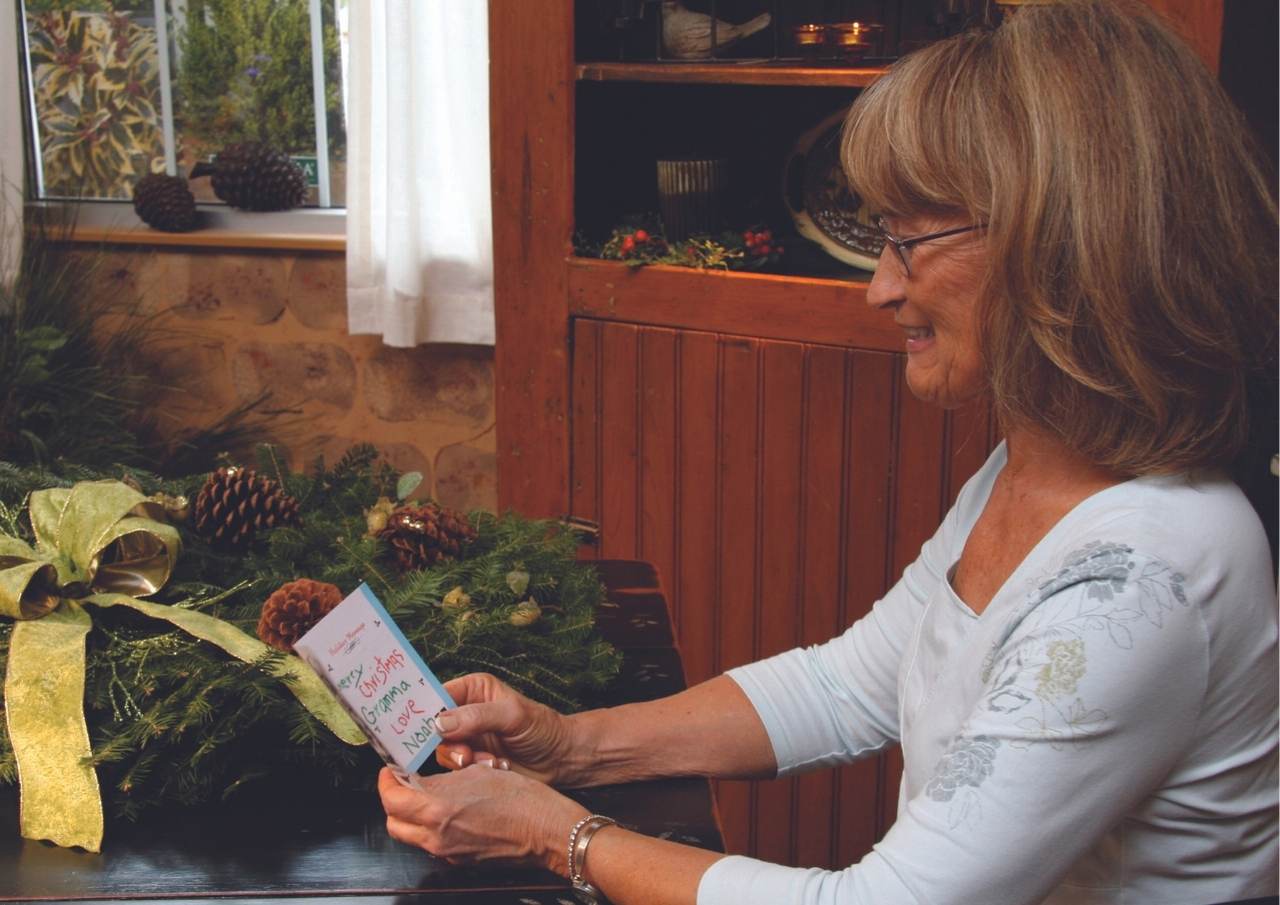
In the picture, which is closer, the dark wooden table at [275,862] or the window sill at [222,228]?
the dark wooden table at [275,862]

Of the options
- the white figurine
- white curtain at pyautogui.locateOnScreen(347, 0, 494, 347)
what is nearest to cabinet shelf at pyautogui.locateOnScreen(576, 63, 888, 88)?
the white figurine

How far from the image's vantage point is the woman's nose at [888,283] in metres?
1.18

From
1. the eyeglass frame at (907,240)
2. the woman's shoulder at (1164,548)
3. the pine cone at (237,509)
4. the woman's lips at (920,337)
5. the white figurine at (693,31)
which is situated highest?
the white figurine at (693,31)

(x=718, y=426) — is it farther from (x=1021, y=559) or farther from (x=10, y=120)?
(x=10, y=120)

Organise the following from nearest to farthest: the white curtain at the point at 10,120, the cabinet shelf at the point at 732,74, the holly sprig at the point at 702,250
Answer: the cabinet shelf at the point at 732,74, the holly sprig at the point at 702,250, the white curtain at the point at 10,120

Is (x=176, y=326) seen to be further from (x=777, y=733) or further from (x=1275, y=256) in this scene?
(x=1275, y=256)

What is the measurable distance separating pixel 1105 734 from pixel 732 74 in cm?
144

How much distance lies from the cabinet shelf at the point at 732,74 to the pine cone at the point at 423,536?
1026 millimetres

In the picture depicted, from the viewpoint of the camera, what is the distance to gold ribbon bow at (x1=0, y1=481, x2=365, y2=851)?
103 cm

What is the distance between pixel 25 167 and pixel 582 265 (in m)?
1.74

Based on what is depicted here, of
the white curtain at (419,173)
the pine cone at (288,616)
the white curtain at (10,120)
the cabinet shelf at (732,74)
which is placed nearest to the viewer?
the pine cone at (288,616)

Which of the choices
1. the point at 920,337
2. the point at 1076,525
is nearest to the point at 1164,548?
the point at 1076,525

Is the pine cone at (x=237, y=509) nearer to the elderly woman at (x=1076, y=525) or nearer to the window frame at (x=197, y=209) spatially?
the elderly woman at (x=1076, y=525)

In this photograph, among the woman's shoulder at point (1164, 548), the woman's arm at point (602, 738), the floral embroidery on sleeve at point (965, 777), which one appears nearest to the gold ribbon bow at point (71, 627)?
the woman's arm at point (602, 738)
